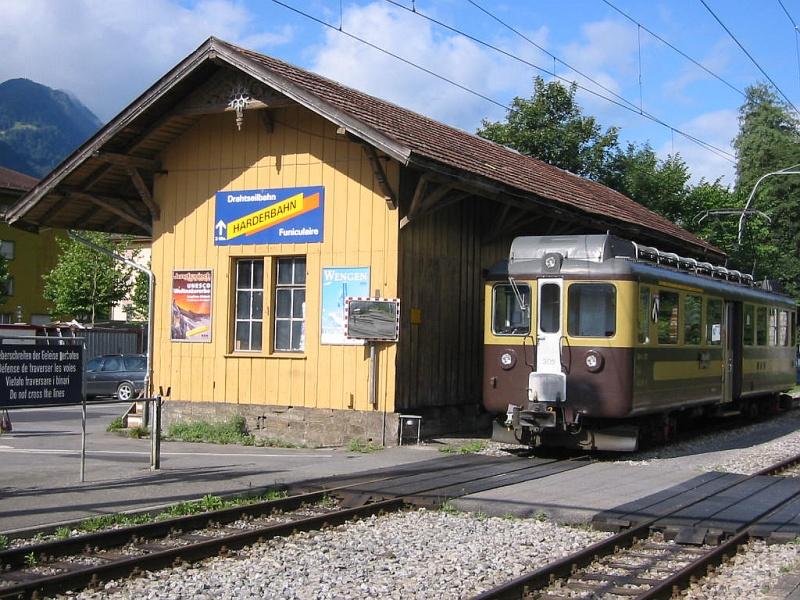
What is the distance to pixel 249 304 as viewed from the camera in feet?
55.3

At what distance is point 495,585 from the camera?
7207mm

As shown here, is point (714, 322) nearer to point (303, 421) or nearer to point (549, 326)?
point (549, 326)

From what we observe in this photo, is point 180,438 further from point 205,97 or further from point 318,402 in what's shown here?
point 205,97

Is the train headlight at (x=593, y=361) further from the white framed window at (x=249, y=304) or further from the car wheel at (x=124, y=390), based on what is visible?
the car wheel at (x=124, y=390)

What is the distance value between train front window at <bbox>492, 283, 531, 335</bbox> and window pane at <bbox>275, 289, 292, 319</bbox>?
11.9ft

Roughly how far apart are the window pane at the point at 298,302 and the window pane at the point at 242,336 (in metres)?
0.93

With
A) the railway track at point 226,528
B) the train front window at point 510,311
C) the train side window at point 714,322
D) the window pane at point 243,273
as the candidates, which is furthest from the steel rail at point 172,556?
the train side window at point 714,322

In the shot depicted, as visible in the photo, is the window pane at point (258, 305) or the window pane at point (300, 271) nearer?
the window pane at point (300, 271)

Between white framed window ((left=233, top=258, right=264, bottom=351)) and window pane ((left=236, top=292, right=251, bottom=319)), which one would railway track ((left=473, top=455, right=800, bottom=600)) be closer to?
white framed window ((left=233, top=258, right=264, bottom=351))

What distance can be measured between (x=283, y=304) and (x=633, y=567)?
9.73 meters

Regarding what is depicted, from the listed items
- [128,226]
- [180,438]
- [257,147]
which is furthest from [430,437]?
[128,226]

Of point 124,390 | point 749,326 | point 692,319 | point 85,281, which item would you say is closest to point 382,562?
point 692,319

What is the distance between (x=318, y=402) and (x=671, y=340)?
5.42 m

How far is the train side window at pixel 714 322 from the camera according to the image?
16.4 metres
